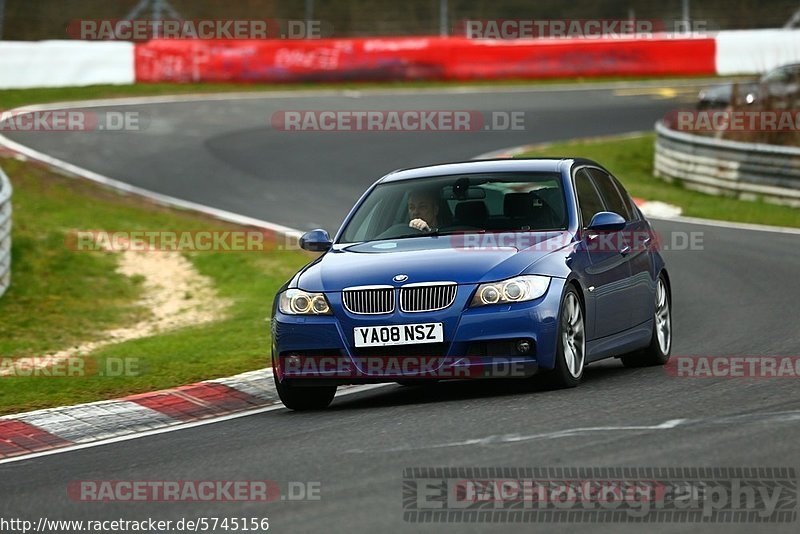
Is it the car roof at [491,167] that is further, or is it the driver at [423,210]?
the car roof at [491,167]

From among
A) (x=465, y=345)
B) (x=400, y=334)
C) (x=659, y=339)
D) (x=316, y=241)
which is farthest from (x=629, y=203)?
(x=400, y=334)

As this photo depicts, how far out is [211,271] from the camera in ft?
59.0

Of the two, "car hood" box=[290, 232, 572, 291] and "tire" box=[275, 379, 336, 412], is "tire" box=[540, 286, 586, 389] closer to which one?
"car hood" box=[290, 232, 572, 291]

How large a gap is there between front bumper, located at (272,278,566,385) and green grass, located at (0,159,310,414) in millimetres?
2301

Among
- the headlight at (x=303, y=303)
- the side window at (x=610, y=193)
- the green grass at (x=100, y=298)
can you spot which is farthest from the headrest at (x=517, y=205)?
the green grass at (x=100, y=298)

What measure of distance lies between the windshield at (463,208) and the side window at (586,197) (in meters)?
0.19

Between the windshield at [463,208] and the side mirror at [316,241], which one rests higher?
the windshield at [463,208]

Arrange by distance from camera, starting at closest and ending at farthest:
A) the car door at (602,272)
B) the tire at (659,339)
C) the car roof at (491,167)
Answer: the car door at (602,272), the car roof at (491,167), the tire at (659,339)

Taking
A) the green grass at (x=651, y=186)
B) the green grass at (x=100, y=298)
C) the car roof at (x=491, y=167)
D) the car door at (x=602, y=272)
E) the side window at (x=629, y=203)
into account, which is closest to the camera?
the car door at (x=602, y=272)

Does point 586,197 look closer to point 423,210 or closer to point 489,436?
point 423,210

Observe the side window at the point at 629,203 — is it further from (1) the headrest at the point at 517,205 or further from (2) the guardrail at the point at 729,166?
(2) the guardrail at the point at 729,166

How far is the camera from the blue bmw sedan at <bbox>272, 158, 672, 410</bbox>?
8.92 m

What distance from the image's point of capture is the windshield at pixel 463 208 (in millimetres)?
9992

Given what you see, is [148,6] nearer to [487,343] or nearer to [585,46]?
[585,46]
